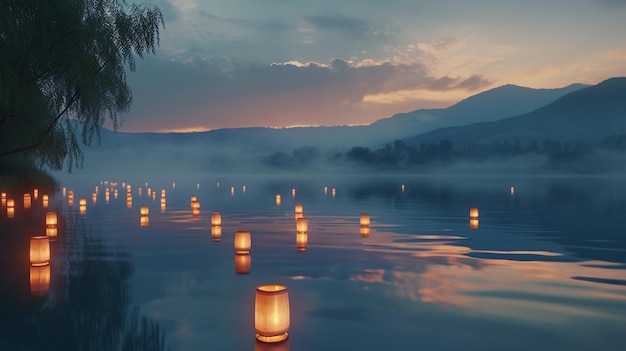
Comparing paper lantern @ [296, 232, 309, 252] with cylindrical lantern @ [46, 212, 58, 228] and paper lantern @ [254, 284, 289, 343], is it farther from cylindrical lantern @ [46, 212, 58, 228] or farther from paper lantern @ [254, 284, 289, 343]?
paper lantern @ [254, 284, 289, 343]

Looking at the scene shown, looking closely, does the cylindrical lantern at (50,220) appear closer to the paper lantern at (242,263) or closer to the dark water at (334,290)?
the dark water at (334,290)

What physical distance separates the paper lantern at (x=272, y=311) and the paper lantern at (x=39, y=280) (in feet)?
18.6

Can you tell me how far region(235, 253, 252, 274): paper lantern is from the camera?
13.8 meters

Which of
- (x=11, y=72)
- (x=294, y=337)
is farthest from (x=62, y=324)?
(x=11, y=72)

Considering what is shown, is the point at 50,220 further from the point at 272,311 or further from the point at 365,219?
the point at 272,311

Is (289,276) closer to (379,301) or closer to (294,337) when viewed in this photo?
(379,301)

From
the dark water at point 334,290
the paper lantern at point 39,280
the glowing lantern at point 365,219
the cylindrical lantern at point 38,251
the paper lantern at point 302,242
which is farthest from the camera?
the glowing lantern at point 365,219

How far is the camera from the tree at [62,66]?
13.9 metres

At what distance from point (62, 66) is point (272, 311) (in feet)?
36.1

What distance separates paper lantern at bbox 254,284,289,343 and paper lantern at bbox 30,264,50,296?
18.6 feet

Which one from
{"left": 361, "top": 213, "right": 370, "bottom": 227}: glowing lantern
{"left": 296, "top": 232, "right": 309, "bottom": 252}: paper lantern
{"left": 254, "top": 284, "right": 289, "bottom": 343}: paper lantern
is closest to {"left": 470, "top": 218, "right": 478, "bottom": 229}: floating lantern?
{"left": 361, "top": 213, "right": 370, "bottom": 227}: glowing lantern

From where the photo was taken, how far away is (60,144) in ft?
59.9

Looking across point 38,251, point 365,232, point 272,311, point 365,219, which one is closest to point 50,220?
point 38,251

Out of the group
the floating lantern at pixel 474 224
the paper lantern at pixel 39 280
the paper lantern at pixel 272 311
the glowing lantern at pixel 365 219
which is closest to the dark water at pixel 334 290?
the paper lantern at pixel 39 280
